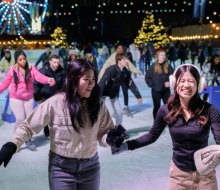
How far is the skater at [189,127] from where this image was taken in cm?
230

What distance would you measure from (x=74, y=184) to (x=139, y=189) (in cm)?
159

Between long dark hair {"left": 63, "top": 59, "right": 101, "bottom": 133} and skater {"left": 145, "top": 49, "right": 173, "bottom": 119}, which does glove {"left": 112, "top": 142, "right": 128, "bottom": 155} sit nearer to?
long dark hair {"left": 63, "top": 59, "right": 101, "bottom": 133}

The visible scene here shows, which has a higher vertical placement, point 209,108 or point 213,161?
point 209,108

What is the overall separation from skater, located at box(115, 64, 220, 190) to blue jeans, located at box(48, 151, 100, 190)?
254 millimetres

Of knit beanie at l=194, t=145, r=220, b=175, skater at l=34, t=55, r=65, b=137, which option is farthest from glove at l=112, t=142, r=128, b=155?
skater at l=34, t=55, r=65, b=137

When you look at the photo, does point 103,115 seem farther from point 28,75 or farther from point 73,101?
point 28,75

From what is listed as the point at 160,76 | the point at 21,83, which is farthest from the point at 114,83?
the point at 21,83

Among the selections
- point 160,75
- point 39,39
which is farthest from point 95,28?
point 160,75

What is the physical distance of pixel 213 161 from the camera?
2.19 m

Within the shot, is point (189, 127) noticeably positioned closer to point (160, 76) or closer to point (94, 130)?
point (94, 130)

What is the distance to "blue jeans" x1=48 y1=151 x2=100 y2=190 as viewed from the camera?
2.18 metres

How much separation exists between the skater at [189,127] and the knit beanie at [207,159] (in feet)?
0.30

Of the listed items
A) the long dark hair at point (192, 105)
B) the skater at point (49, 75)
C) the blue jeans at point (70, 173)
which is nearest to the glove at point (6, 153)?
the blue jeans at point (70, 173)

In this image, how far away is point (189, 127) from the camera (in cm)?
233
